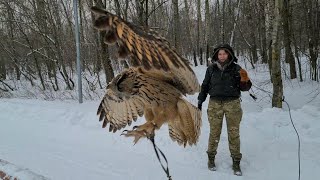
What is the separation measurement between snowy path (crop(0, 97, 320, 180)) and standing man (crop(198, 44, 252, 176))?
479mm

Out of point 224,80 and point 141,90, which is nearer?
point 141,90

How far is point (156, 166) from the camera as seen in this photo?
5.18 metres

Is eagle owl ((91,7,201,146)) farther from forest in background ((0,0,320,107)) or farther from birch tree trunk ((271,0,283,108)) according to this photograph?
birch tree trunk ((271,0,283,108))

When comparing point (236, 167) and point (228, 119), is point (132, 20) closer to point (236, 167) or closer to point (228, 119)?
point (228, 119)

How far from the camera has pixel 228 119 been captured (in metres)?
4.88

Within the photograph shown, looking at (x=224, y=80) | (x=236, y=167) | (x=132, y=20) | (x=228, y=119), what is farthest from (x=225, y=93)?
(x=132, y=20)

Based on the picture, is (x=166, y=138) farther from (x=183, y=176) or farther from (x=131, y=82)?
(x=131, y=82)

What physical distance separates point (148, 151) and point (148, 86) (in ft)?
14.5

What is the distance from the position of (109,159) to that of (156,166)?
84 cm

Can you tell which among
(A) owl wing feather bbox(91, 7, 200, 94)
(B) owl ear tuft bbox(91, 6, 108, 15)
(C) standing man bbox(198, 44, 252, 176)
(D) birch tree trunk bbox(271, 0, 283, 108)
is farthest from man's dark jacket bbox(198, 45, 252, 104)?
(B) owl ear tuft bbox(91, 6, 108, 15)

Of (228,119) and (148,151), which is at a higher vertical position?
(228,119)

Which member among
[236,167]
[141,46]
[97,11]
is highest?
[97,11]

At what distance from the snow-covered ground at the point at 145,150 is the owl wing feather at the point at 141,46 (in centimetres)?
384

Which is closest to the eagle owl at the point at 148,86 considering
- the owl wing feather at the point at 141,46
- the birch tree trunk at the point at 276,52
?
the owl wing feather at the point at 141,46
